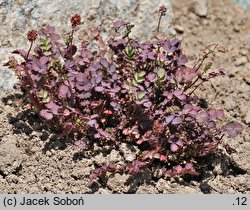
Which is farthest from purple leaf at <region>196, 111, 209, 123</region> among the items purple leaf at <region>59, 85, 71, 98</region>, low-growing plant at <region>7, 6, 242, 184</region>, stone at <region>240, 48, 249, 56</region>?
stone at <region>240, 48, 249, 56</region>

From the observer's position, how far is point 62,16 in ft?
14.9

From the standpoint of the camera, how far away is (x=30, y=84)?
13.4 ft

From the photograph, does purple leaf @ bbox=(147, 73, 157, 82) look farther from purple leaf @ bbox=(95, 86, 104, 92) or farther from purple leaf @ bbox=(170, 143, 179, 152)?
purple leaf @ bbox=(170, 143, 179, 152)

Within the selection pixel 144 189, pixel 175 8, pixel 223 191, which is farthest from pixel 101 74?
pixel 175 8

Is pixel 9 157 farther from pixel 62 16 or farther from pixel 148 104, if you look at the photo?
pixel 62 16

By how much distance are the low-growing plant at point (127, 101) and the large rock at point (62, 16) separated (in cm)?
22

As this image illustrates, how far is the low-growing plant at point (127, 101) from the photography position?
392 cm

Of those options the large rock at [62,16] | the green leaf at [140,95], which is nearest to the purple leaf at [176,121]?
the green leaf at [140,95]

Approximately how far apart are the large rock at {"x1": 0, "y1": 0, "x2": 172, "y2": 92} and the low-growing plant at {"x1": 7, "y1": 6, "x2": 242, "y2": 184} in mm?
221

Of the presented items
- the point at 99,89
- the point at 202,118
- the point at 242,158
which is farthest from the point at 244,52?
the point at 99,89

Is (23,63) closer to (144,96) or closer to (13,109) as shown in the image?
(13,109)

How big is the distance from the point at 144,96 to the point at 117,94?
0.21 metres

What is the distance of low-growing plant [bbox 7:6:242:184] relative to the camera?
392 cm

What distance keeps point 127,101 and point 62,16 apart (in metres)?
0.87
